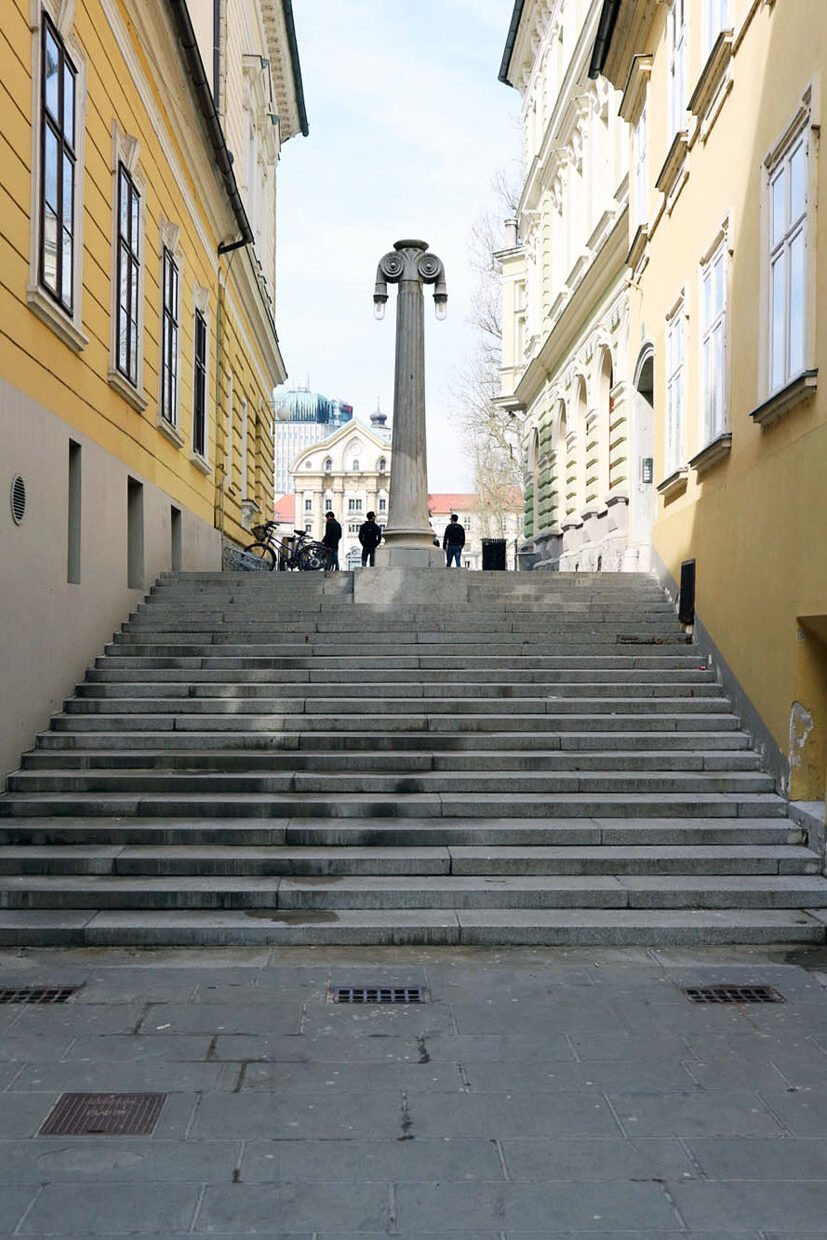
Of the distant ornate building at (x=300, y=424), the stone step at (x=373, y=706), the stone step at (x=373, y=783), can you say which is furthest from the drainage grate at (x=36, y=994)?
the distant ornate building at (x=300, y=424)

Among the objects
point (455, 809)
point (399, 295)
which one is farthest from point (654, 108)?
point (455, 809)

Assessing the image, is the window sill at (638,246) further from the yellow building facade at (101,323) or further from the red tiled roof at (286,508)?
the red tiled roof at (286,508)

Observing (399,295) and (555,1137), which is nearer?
(555,1137)

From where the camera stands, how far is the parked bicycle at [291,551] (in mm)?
23078

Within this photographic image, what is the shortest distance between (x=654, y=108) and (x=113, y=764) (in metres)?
10.4

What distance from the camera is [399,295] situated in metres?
13.3

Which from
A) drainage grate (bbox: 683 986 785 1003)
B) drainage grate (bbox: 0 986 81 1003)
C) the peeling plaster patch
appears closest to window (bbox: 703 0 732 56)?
the peeling plaster patch

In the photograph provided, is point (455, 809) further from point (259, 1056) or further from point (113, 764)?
point (259, 1056)

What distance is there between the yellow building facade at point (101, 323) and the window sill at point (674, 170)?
5.85 metres

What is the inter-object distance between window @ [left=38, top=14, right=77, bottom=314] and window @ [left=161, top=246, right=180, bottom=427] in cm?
391

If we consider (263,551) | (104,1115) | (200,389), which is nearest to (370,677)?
(104,1115)

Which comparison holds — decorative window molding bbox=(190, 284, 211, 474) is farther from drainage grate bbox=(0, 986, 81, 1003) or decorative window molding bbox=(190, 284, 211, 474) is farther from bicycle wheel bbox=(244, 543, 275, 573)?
drainage grate bbox=(0, 986, 81, 1003)

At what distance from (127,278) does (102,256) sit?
1142 mm

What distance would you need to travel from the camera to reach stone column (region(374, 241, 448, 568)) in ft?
42.7
